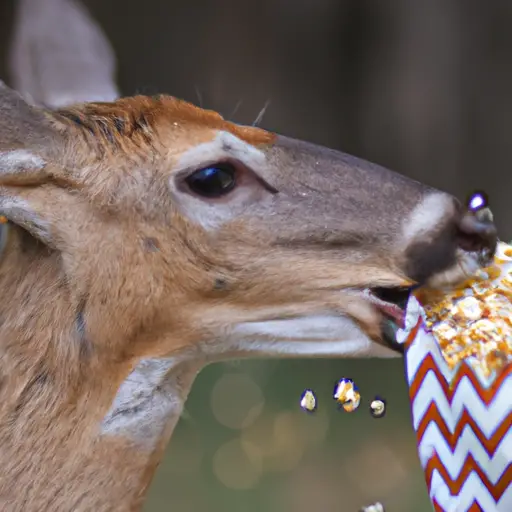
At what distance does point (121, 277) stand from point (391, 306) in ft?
1.85

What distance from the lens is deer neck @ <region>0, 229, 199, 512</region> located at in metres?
2.25

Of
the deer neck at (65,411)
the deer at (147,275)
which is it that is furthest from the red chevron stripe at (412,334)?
the deer neck at (65,411)

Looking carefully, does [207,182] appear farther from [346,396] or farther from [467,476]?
[467,476]

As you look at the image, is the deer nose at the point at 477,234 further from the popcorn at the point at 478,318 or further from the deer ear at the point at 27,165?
the deer ear at the point at 27,165

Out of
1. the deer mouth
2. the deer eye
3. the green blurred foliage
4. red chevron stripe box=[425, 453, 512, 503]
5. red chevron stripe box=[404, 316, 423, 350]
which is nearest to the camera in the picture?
red chevron stripe box=[425, 453, 512, 503]

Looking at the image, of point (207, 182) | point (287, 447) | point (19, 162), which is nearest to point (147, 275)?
point (207, 182)

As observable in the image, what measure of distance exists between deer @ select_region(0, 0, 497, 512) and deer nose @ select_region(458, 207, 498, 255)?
68mm

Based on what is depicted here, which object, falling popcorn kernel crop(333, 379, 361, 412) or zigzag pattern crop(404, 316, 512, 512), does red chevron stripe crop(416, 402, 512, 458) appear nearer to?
zigzag pattern crop(404, 316, 512, 512)

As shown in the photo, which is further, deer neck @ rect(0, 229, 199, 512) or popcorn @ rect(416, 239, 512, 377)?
deer neck @ rect(0, 229, 199, 512)

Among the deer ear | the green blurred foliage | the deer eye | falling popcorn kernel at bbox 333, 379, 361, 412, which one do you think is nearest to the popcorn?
falling popcorn kernel at bbox 333, 379, 361, 412

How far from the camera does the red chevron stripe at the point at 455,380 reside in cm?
190

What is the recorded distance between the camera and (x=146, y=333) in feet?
7.48

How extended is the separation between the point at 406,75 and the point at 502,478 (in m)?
5.24

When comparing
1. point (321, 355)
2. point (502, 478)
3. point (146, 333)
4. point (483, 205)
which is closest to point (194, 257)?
point (146, 333)
